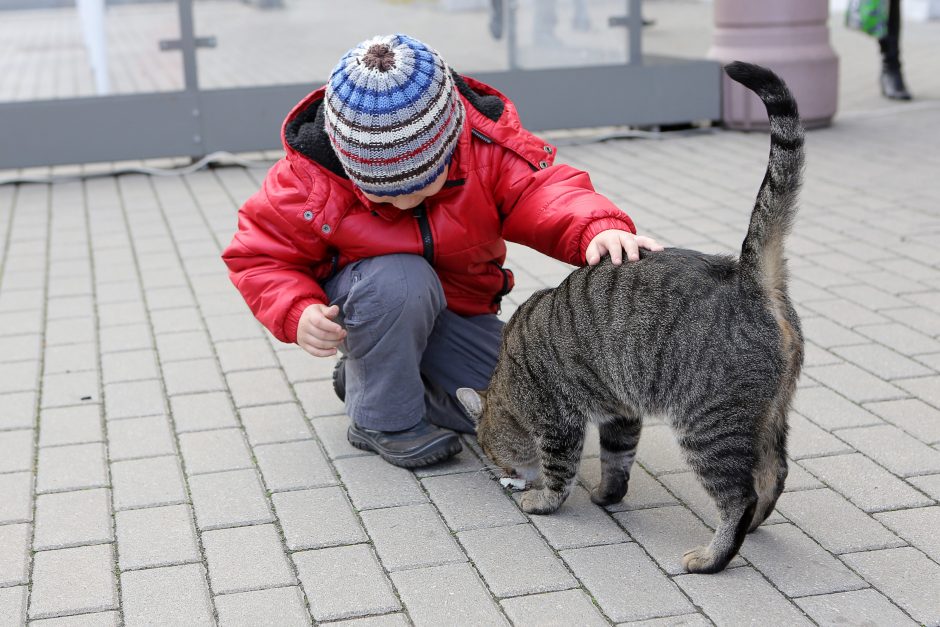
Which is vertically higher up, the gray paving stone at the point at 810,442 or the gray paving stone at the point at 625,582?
the gray paving stone at the point at 810,442

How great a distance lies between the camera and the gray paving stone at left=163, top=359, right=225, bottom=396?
4.20 meters

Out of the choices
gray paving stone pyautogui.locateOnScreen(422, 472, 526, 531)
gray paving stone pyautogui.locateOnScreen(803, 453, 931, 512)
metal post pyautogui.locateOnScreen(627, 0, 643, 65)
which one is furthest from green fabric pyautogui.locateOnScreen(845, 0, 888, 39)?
gray paving stone pyautogui.locateOnScreen(422, 472, 526, 531)

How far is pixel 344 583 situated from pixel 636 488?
978 mm

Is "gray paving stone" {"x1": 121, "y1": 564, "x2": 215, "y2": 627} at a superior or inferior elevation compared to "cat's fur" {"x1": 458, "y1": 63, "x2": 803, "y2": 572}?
inferior

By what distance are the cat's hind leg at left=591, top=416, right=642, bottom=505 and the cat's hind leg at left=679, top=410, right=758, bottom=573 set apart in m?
0.44

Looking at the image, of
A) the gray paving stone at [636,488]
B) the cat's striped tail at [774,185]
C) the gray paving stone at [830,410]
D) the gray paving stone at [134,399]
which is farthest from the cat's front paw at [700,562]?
the gray paving stone at [134,399]

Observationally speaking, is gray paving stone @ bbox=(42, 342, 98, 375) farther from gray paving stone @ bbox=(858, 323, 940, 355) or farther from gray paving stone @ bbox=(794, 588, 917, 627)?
gray paving stone @ bbox=(858, 323, 940, 355)

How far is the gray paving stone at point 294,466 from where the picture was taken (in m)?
3.44

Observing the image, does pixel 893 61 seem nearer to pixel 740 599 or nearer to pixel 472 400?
pixel 472 400

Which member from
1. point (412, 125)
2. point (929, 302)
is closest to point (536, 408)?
point (412, 125)

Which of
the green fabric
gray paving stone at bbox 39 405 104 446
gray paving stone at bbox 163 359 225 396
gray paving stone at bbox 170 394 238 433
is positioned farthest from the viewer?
the green fabric

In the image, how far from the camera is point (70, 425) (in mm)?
3887

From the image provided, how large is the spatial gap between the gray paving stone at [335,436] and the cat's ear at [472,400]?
25 cm

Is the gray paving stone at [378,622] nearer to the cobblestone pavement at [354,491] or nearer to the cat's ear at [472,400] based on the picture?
the cobblestone pavement at [354,491]
